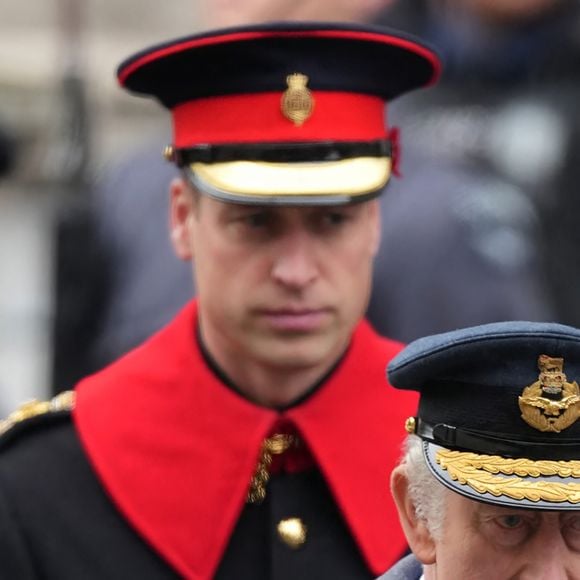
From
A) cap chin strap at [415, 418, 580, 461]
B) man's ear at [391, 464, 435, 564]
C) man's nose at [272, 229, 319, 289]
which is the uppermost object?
man's nose at [272, 229, 319, 289]

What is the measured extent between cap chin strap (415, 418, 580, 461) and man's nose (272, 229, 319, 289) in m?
0.80

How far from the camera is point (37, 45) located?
13.4m

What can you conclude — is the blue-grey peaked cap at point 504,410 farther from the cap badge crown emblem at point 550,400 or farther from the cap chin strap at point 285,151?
the cap chin strap at point 285,151

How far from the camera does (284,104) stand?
4.70m

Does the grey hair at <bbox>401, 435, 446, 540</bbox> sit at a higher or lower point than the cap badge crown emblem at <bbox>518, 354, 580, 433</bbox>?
lower

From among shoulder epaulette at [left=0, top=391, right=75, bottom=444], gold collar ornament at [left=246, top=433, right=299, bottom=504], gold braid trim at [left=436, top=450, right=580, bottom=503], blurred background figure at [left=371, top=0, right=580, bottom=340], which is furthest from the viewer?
blurred background figure at [left=371, top=0, right=580, bottom=340]

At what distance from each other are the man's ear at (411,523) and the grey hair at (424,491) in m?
0.01

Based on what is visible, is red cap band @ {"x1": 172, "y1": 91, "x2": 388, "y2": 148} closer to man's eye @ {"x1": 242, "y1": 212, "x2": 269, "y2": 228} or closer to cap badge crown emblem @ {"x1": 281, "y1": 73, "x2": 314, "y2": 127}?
cap badge crown emblem @ {"x1": 281, "y1": 73, "x2": 314, "y2": 127}

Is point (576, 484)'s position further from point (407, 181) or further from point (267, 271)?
point (407, 181)

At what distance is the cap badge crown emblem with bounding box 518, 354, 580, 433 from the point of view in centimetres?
371

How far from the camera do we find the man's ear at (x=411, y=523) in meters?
3.83

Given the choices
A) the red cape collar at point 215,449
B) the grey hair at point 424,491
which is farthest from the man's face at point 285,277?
the grey hair at point 424,491

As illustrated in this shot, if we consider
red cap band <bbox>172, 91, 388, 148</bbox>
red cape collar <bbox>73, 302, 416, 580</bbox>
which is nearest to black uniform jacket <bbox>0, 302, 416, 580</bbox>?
red cape collar <bbox>73, 302, 416, 580</bbox>

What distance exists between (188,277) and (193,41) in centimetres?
202
